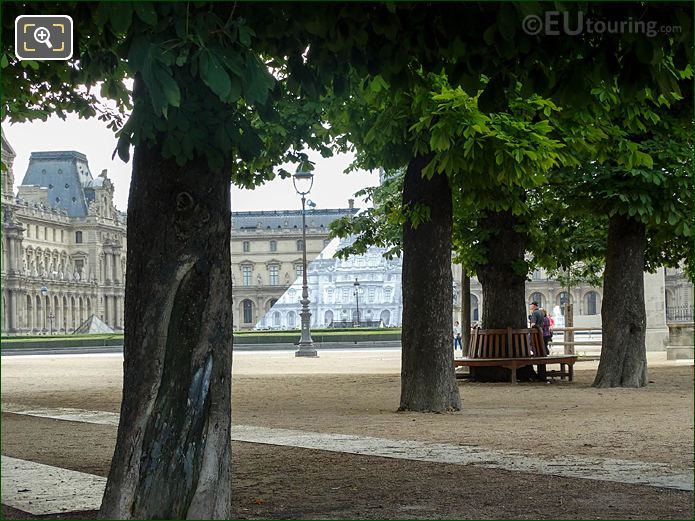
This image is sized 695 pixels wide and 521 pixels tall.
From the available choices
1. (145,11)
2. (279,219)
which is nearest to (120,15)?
(145,11)

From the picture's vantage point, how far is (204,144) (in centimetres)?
571

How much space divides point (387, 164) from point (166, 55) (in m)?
8.12

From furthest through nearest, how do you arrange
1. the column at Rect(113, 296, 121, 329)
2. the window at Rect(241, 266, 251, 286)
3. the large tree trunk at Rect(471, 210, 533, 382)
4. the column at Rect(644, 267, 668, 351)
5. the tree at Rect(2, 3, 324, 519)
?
the window at Rect(241, 266, 251, 286) < the column at Rect(113, 296, 121, 329) < the column at Rect(644, 267, 668, 351) < the large tree trunk at Rect(471, 210, 533, 382) < the tree at Rect(2, 3, 324, 519)

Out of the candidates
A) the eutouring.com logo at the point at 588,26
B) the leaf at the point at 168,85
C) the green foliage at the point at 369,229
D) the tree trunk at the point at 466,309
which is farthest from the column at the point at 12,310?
the leaf at the point at 168,85

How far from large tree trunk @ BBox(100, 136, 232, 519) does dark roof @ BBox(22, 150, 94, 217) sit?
419ft

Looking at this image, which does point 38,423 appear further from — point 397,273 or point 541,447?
point 397,273

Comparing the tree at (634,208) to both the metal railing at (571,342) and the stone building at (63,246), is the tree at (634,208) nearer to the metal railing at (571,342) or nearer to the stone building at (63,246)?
the metal railing at (571,342)

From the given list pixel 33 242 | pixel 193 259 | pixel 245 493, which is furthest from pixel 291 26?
pixel 33 242

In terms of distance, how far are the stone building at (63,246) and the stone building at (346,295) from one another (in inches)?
1389

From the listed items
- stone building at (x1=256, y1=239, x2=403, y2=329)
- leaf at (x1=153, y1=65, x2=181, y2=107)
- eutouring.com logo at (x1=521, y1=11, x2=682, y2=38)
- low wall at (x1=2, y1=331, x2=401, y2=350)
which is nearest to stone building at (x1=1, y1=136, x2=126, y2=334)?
stone building at (x1=256, y1=239, x2=403, y2=329)

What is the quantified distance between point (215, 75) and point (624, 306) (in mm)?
12808

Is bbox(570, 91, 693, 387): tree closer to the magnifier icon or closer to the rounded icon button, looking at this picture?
the rounded icon button

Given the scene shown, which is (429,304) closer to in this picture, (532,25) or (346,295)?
(532,25)

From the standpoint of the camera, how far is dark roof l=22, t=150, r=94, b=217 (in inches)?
5123
